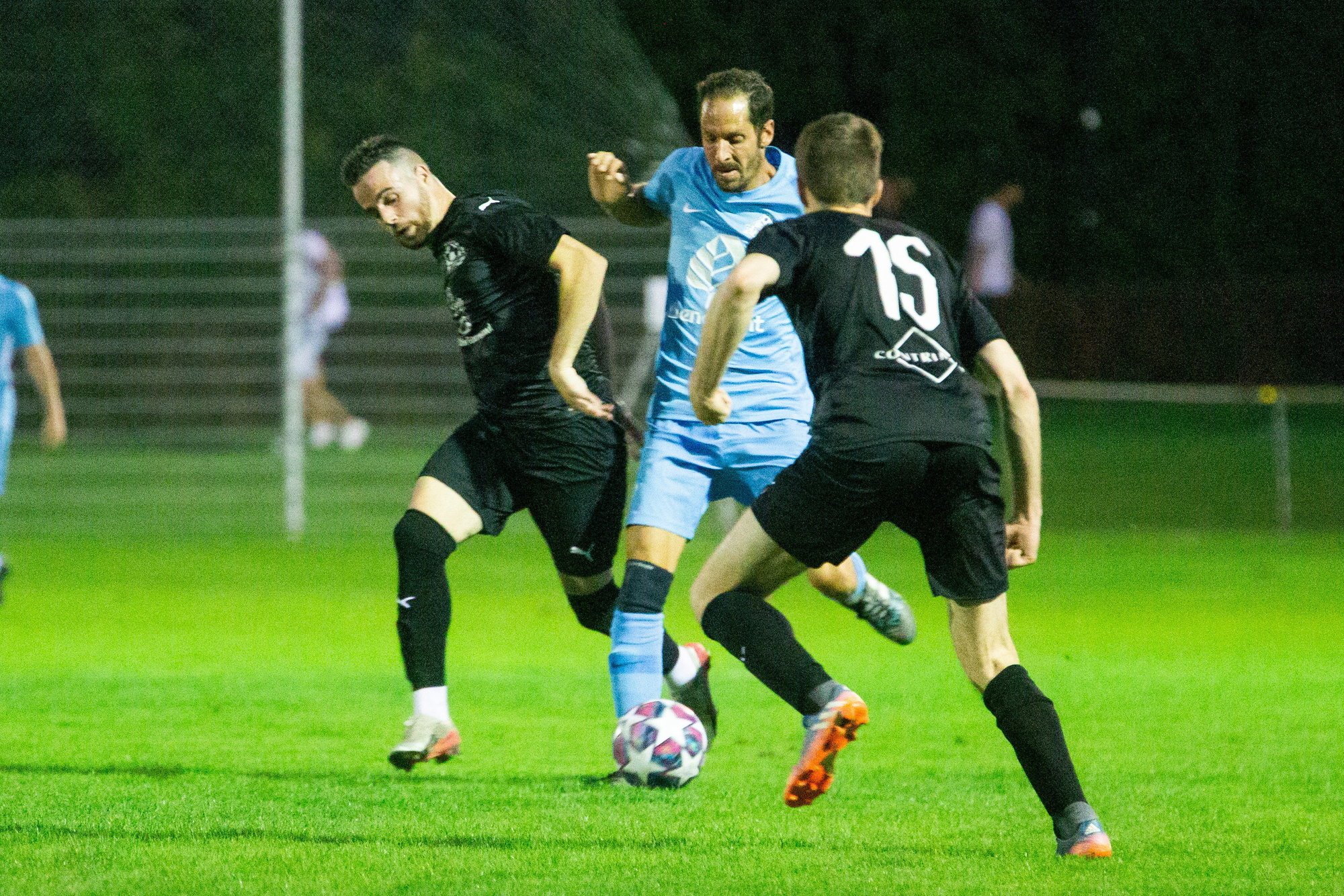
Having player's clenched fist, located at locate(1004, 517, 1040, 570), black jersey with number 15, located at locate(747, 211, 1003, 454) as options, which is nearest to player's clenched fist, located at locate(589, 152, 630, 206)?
black jersey with number 15, located at locate(747, 211, 1003, 454)

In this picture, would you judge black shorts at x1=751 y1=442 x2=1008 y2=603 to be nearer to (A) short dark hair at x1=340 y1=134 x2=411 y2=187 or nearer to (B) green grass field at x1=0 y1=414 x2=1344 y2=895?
(B) green grass field at x1=0 y1=414 x2=1344 y2=895

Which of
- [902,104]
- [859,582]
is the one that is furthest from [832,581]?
[902,104]

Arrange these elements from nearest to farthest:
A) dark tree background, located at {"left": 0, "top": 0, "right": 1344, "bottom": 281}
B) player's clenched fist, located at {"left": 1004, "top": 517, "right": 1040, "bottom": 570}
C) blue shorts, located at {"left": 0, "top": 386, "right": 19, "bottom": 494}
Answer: player's clenched fist, located at {"left": 1004, "top": 517, "right": 1040, "bottom": 570} → blue shorts, located at {"left": 0, "top": 386, "right": 19, "bottom": 494} → dark tree background, located at {"left": 0, "top": 0, "right": 1344, "bottom": 281}

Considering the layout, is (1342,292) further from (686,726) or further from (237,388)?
(686,726)

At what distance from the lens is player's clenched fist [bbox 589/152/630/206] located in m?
6.86

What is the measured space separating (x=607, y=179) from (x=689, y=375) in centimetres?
85

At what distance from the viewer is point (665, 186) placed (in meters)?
6.85

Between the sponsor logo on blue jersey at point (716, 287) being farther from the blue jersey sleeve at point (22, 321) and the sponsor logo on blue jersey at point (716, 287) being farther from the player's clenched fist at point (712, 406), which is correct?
the blue jersey sleeve at point (22, 321)

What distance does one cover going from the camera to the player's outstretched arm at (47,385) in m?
10.8

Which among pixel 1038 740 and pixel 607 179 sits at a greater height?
pixel 607 179

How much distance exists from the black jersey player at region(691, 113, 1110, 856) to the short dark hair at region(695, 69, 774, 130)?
119 cm

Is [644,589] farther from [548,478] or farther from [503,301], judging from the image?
[503,301]

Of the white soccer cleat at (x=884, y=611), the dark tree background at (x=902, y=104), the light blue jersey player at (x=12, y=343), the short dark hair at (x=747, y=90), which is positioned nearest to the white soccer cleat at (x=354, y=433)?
the dark tree background at (x=902, y=104)

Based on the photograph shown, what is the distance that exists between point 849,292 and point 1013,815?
1677 mm
